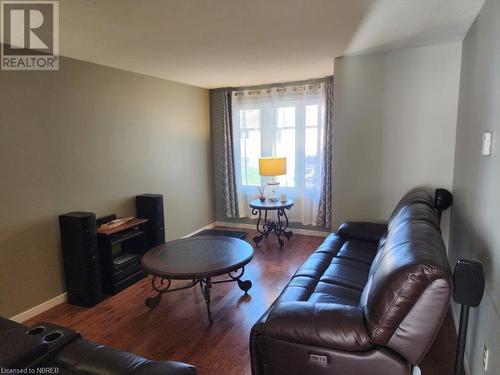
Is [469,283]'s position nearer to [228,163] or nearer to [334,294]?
[334,294]

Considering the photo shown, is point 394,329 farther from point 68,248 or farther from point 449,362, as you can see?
point 68,248

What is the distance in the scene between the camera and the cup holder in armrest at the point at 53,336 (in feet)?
4.45

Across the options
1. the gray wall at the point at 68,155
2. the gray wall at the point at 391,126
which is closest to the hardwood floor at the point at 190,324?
the gray wall at the point at 68,155

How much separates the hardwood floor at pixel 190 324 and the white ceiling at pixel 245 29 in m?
2.33

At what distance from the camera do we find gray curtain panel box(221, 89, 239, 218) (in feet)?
16.7

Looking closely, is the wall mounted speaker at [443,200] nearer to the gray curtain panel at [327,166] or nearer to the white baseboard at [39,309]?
the gray curtain panel at [327,166]

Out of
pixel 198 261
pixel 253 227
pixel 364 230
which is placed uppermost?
pixel 364 230

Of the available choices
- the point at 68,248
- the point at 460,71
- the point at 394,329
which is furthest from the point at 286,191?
the point at 394,329

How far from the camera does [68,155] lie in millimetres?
2986

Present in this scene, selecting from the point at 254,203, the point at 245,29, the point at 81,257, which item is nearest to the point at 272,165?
the point at 254,203

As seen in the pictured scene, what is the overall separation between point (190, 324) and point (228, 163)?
309cm

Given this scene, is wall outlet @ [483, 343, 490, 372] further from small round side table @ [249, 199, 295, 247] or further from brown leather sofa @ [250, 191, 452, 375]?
small round side table @ [249, 199, 295, 247]

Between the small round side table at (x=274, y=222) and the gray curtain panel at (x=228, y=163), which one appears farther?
the gray curtain panel at (x=228, y=163)

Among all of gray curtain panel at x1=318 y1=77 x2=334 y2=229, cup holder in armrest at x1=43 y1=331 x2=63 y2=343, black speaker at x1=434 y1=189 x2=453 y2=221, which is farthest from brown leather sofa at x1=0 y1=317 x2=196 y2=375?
gray curtain panel at x1=318 y1=77 x2=334 y2=229
